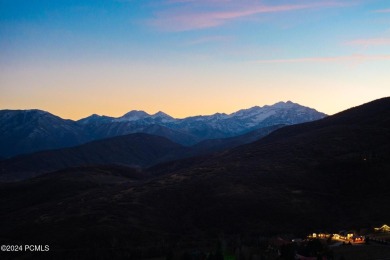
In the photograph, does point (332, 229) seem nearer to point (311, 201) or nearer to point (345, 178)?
point (311, 201)

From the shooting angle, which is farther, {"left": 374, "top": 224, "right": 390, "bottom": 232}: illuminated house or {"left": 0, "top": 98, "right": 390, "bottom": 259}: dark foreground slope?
{"left": 0, "top": 98, "right": 390, "bottom": 259}: dark foreground slope

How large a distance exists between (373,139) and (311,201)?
65.4 meters

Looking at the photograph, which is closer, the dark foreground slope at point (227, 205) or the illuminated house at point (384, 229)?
the illuminated house at point (384, 229)

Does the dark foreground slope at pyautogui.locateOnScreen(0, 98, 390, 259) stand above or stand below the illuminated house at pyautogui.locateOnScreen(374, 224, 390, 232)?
above

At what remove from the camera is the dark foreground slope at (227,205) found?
395 feet

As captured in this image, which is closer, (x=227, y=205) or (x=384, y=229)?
(x=384, y=229)

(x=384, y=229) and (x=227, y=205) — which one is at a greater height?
(x=227, y=205)

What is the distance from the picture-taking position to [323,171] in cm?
17000

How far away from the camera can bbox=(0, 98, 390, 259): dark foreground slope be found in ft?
395

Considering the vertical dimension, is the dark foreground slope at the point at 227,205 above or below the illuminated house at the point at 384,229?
above

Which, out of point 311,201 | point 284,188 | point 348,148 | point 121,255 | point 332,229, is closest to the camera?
point 121,255

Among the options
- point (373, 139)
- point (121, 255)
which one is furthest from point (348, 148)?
point (121, 255)

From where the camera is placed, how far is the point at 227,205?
465ft

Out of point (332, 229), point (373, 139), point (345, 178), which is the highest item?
point (373, 139)
